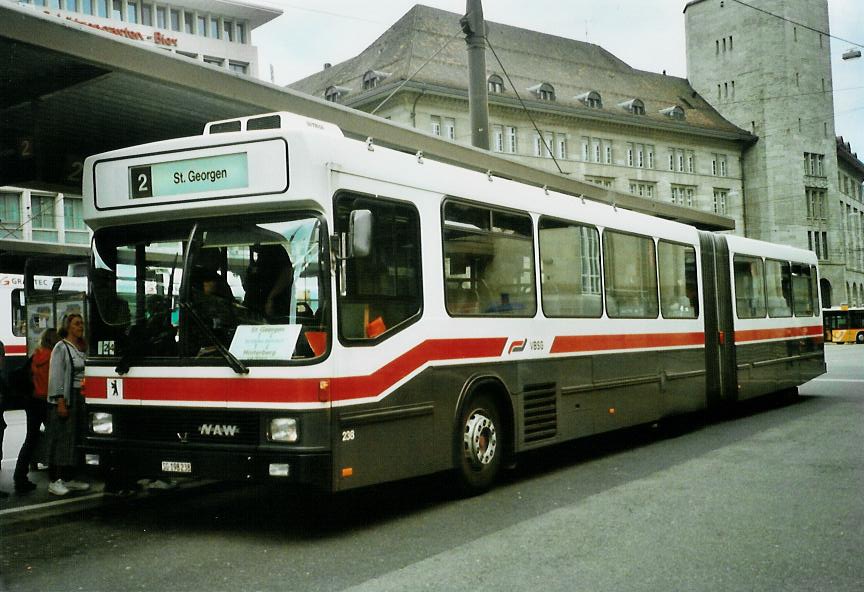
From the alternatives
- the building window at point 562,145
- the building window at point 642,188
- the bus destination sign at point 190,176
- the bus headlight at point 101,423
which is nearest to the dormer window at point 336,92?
the building window at point 562,145

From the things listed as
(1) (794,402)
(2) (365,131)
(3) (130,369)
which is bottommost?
(1) (794,402)

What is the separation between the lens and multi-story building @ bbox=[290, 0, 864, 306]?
68875mm

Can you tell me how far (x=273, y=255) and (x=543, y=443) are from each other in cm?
402

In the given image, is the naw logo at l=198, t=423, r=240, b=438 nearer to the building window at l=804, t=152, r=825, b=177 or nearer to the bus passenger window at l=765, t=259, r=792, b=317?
the bus passenger window at l=765, t=259, r=792, b=317

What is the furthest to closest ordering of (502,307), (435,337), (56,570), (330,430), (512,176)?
(512,176)
(502,307)
(435,337)
(330,430)
(56,570)

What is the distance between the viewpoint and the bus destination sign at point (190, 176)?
7387 millimetres

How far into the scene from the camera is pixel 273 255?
23.8 ft

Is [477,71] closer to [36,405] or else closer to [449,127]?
[36,405]

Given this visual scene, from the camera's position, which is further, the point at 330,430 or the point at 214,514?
the point at 214,514

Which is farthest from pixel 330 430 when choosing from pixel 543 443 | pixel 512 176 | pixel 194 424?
pixel 512 176

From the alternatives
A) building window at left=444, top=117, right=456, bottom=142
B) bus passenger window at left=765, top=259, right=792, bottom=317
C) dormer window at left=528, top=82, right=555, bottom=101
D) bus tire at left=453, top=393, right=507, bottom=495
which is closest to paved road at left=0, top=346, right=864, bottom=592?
bus tire at left=453, top=393, right=507, bottom=495

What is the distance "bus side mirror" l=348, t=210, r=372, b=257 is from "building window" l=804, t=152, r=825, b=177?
8265cm

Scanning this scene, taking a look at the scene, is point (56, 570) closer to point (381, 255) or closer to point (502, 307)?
point (381, 255)

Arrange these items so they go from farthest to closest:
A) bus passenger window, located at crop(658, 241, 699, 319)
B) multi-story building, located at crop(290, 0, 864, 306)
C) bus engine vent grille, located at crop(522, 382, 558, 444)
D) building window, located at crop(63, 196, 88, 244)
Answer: multi-story building, located at crop(290, 0, 864, 306) < building window, located at crop(63, 196, 88, 244) < bus passenger window, located at crop(658, 241, 699, 319) < bus engine vent grille, located at crop(522, 382, 558, 444)
